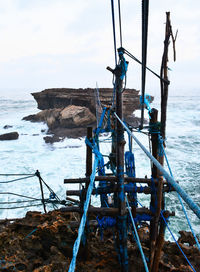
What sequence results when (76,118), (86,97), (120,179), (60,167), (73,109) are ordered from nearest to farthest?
(120,179)
(60,167)
(76,118)
(73,109)
(86,97)

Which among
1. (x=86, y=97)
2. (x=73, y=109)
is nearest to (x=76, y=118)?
(x=73, y=109)

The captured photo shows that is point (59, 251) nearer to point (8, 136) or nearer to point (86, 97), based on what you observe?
point (8, 136)

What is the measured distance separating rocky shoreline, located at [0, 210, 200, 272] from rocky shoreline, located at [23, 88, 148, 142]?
1834 cm

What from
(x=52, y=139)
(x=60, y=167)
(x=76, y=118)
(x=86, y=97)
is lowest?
(x=60, y=167)

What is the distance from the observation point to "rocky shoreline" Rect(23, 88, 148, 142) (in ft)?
89.1

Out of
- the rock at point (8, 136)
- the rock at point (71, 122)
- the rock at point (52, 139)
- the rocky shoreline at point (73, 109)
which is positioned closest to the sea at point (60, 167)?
the rock at point (52, 139)

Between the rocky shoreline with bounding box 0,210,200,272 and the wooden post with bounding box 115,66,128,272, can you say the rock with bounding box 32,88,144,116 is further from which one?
the wooden post with bounding box 115,66,128,272

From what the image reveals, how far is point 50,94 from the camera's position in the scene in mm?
37250

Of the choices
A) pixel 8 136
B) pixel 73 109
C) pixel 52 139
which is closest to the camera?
pixel 52 139

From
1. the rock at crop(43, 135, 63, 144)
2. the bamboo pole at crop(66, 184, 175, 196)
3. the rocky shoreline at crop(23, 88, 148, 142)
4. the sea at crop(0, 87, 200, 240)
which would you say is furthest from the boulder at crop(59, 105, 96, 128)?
the bamboo pole at crop(66, 184, 175, 196)

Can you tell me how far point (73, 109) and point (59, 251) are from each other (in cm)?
2545

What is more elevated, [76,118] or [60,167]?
[76,118]

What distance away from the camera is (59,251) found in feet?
15.6

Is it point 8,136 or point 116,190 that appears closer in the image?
point 116,190
